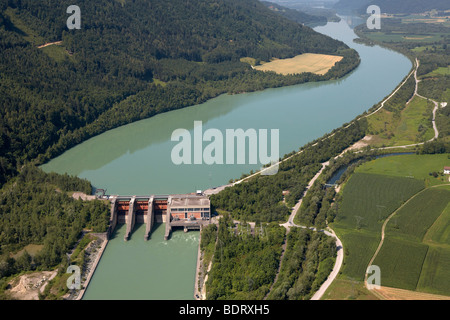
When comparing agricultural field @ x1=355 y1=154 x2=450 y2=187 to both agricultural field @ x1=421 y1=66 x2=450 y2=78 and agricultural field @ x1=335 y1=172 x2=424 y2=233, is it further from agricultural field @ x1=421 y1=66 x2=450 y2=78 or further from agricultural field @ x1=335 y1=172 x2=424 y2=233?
agricultural field @ x1=421 y1=66 x2=450 y2=78

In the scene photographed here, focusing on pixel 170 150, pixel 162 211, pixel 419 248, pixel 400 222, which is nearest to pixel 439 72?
pixel 170 150

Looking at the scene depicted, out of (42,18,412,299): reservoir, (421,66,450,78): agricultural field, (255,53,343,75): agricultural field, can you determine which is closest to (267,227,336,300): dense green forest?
(42,18,412,299): reservoir

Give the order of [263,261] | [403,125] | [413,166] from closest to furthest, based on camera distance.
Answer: [263,261], [413,166], [403,125]

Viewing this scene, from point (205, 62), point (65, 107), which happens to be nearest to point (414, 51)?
point (205, 62)

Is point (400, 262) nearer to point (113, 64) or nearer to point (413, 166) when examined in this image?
point (413, 166)

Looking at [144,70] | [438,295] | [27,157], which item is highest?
[144,70]

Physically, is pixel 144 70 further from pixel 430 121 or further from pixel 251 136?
pixel 430 121

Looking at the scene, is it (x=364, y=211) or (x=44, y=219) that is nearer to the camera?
(x=44, y=219)
